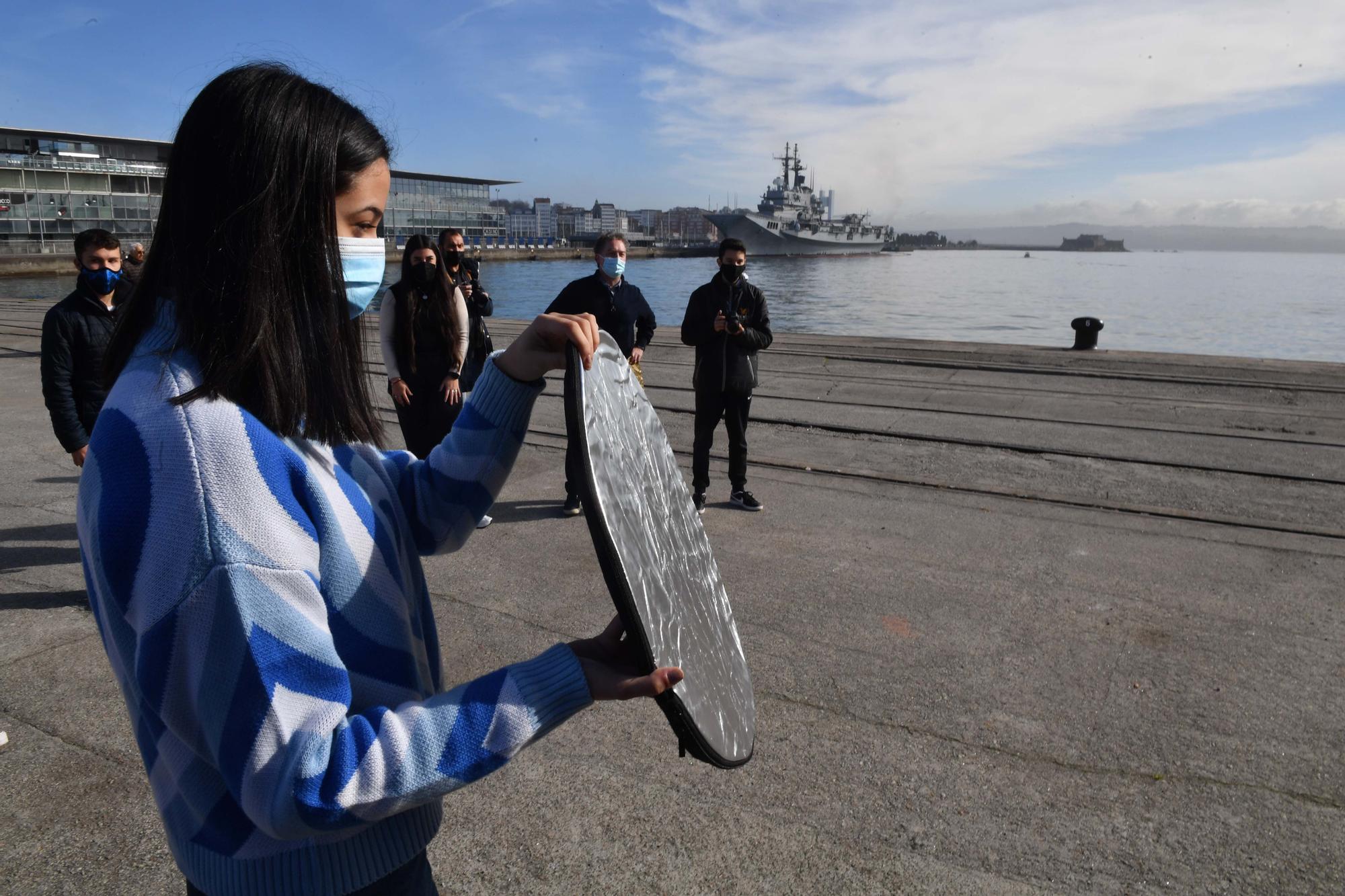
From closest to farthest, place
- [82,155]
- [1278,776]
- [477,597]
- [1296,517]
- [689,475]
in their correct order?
[1278,776] < [477,597] < [1296,517] < [689,475] < [82,155]

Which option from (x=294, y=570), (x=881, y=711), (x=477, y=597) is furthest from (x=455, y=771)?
(x=477, y=597)

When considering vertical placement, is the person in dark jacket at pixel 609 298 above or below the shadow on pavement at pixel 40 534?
above

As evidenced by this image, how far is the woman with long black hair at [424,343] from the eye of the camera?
6.30m

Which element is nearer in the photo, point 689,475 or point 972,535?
point 972,535

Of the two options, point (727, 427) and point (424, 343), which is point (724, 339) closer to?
point (727, 427)

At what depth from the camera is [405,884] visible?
1.41 metres

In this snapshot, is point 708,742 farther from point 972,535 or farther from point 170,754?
Answer: point 972,535

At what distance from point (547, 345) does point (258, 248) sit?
506 millimetres

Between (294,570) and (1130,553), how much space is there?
234 inches

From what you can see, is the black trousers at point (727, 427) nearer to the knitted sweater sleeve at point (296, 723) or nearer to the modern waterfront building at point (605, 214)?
the knitted sweater sleeve at point (296, 723)

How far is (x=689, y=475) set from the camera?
26.3ft

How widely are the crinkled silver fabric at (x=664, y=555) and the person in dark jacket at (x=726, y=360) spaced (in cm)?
528

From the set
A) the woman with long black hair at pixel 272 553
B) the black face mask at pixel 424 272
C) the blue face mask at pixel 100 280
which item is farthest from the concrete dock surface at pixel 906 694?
the woman with long black hair at pixel 272 553

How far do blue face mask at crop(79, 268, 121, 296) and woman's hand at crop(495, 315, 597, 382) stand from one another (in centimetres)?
487
